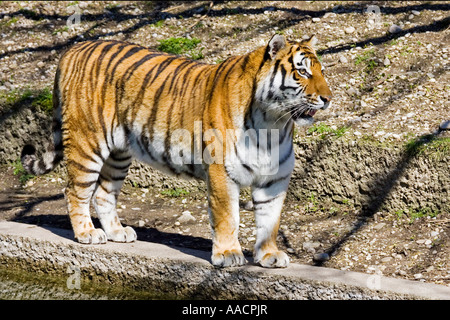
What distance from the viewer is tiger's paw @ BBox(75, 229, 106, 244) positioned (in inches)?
181

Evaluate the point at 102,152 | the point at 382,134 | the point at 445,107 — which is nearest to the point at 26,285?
the point at 102,152

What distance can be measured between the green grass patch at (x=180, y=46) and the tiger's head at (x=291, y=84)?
112 inches

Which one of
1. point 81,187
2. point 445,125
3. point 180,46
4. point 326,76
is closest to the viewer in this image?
point 81,187

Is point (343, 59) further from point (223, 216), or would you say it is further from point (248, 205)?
point (223, 216)

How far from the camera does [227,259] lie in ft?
13.5

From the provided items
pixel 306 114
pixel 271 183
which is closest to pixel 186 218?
pixel 271 183

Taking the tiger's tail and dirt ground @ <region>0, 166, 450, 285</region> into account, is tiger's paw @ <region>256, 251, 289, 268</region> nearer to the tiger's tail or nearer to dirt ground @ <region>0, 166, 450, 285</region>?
dirt ground @ <region>0, 166, 450, 285</region>

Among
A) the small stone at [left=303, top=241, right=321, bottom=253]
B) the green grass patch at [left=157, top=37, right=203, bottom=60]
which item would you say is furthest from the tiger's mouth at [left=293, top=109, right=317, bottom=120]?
the green grass patch at [left=157, top=37, right=203, bottom=60]

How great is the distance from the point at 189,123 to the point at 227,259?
858mm

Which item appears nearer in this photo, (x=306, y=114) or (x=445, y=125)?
(x=306, y=114)

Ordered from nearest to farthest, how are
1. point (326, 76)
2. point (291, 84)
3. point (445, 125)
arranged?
point (291, 84)
point (445, 125)
point (326, 76)

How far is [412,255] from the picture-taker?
184 inches
